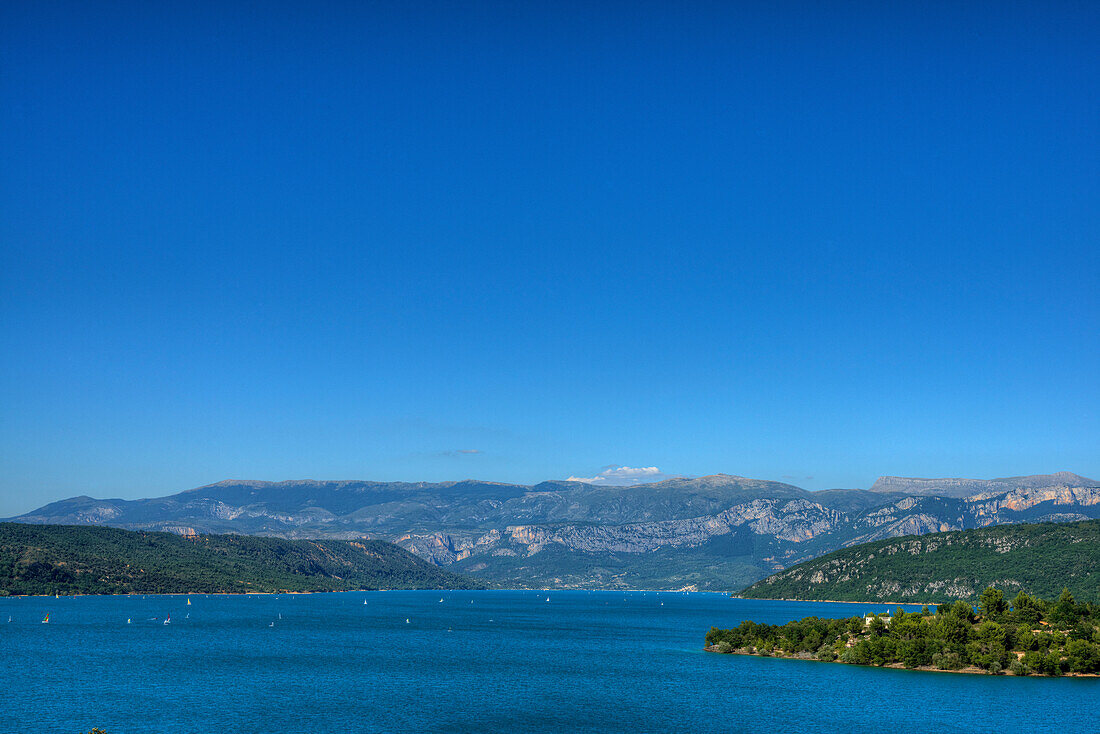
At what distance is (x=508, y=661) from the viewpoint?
17338 cm

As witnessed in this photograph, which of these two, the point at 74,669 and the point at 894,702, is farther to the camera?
the point at 74,669

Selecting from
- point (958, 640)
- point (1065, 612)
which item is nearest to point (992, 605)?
point (1065, 612)

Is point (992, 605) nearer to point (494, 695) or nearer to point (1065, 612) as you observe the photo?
point (1065, 612)

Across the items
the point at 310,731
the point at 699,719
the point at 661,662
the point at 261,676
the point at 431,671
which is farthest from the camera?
the point at 661,662

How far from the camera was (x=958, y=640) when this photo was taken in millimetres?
152375

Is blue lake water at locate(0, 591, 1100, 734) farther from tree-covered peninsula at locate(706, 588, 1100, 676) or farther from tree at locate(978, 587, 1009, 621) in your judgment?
tree at locate(978, 587, 1009, 621)

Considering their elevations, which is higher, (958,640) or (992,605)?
(992,605)

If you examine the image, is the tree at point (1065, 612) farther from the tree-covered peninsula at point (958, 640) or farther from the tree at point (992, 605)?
the tree at point (992, 605)

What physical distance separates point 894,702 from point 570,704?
46.5 metres

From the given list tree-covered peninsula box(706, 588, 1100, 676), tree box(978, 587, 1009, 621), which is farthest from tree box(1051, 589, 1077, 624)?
tree box(978, 587, 1009, 621)

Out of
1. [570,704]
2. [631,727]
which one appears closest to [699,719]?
[631,727]

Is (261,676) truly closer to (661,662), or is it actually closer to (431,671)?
(431,671)

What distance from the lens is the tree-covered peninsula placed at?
474 ft

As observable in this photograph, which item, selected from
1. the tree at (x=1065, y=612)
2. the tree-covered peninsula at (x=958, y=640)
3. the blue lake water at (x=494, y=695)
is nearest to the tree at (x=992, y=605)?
the tree-covered peninsula at (x=958, y=640)
